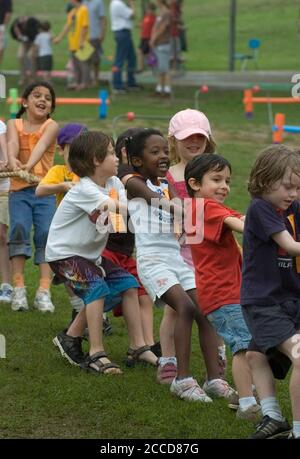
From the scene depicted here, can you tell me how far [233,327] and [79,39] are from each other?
19.9 meters

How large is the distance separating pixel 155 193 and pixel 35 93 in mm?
2504

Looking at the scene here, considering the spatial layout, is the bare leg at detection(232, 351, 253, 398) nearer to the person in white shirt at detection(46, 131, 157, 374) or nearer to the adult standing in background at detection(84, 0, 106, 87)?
the person in white shirt at detection(46, 131, 157, 374)

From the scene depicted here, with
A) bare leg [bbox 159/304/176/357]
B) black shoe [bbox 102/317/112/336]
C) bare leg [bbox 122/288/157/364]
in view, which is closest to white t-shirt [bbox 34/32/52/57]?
black shoe [bbox 102/317/112/336]

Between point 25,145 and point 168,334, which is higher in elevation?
point 25,145

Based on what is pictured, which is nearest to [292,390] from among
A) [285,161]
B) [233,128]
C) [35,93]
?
[285,161]

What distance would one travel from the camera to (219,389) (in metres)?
7.00

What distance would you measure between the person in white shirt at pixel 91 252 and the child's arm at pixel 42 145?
5.17 feet

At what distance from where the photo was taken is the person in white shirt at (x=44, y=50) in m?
26.4

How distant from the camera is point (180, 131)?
24.8 feet

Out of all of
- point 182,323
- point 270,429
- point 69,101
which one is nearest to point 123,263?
point 182,323

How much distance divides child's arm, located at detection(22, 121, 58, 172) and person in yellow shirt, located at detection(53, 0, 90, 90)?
16.6 meters

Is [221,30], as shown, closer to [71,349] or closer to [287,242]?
[71,349]

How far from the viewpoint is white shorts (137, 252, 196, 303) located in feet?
23.4

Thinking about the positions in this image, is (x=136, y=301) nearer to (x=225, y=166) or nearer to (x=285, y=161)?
(x=225, y=166)
